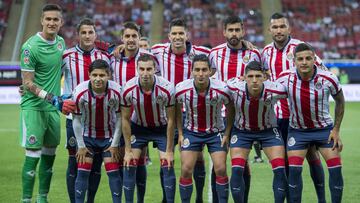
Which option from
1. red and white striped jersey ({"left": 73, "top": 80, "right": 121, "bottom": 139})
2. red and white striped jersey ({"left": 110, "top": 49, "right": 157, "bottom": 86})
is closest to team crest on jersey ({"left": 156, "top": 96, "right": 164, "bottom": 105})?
red and white striped jersey ({"left": 73, "top": 80, "right": 121, "bottom": 139})

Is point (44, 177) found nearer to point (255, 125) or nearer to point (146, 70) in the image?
point (146, 70)

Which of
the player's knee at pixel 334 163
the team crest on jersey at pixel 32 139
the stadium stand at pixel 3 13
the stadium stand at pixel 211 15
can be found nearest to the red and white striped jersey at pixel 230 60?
the player's knee at pixel 334 163

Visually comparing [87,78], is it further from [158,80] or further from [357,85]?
[357,85]

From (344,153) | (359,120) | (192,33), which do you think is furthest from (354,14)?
(344,153)

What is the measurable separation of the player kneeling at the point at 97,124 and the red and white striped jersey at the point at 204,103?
71cm

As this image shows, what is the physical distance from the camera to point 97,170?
835cm

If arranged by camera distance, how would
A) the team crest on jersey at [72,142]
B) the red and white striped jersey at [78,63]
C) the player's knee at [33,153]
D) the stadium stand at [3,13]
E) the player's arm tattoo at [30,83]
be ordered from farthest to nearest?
the stadium stand at [3,13]
the red and white striped jersey at [78,63]
the team crest on jersey at [72,142]
the player's knee at [33,153]
the player's arm tattoo at [30,83]

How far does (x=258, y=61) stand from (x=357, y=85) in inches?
579

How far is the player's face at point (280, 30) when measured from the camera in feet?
27.7

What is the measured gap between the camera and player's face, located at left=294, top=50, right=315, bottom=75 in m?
7.80

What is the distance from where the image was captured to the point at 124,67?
859 cm

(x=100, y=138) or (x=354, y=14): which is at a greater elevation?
(x=354, y=14)

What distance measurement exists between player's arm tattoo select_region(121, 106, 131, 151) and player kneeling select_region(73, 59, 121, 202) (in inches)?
2.9

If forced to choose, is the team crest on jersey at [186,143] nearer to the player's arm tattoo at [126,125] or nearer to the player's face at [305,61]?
the player's arm tattoo at [126,125]
